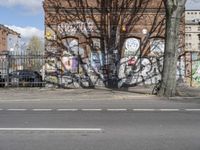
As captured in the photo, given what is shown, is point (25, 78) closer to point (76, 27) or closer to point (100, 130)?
point (76, 27)

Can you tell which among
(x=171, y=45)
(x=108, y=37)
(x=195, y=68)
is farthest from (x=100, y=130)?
(x=195, y=68)

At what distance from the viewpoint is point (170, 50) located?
77.7 feet

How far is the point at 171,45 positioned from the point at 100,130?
41.3ft

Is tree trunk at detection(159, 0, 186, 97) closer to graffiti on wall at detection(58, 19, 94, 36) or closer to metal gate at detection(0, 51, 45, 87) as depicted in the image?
graffiti on wall at detection(58, 19, 94, 36)

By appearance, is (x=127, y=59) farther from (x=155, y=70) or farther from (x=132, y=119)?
(x=132, y=119)

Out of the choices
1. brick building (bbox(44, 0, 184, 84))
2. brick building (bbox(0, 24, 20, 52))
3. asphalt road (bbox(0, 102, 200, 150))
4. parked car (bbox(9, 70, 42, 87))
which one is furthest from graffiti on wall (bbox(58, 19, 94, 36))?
brick building (bbox(0, 24, 20, 52))

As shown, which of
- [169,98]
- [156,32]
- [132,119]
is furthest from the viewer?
[156,32]

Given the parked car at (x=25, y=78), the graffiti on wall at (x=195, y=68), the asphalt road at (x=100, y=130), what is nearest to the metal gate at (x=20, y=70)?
the parked car at (x=25, y=78)

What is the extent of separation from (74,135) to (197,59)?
2321cm

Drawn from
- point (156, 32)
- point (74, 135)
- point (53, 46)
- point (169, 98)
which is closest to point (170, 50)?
point (169, 98)

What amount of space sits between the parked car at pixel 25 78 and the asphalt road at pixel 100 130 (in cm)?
1547

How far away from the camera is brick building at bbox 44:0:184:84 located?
1284 inches

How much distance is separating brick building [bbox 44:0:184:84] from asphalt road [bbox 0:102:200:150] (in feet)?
53.7

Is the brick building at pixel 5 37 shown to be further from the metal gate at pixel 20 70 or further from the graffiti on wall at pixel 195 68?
the graffiti on wall at pixel 195 68
